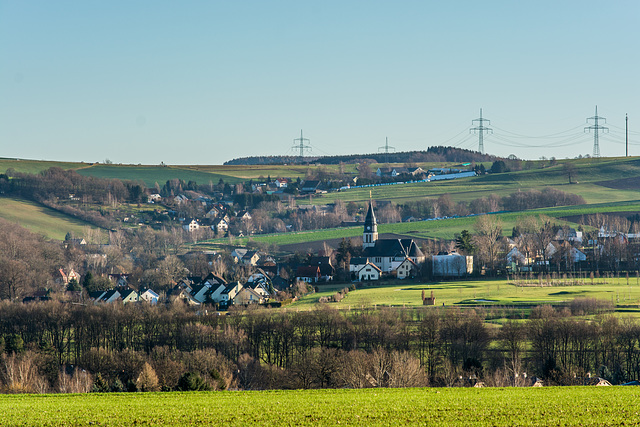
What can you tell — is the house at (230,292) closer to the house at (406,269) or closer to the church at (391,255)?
the church at (391,255)

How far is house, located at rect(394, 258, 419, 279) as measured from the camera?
96500 millimetres

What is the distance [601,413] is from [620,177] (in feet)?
553

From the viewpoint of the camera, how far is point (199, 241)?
147 metres

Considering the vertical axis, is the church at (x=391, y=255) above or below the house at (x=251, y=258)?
above

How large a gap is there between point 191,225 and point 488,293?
9416cm

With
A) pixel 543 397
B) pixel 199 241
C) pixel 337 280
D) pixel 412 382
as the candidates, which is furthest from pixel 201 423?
pixel 199 241

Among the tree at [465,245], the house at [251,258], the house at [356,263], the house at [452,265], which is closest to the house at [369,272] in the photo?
the house at [356,263]

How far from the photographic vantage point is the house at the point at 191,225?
15812 cm

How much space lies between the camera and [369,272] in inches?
3782

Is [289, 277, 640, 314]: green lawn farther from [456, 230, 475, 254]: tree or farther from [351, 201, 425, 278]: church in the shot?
[456, 230, 475, 254]: tree

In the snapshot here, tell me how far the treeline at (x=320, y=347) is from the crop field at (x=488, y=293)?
183 inches

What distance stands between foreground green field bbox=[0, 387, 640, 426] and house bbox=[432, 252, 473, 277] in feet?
202

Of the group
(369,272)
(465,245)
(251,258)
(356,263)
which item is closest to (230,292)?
(369,272)

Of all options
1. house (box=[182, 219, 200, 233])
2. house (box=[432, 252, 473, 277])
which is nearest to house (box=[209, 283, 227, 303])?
house (box=[432, 252, 473, 277])
